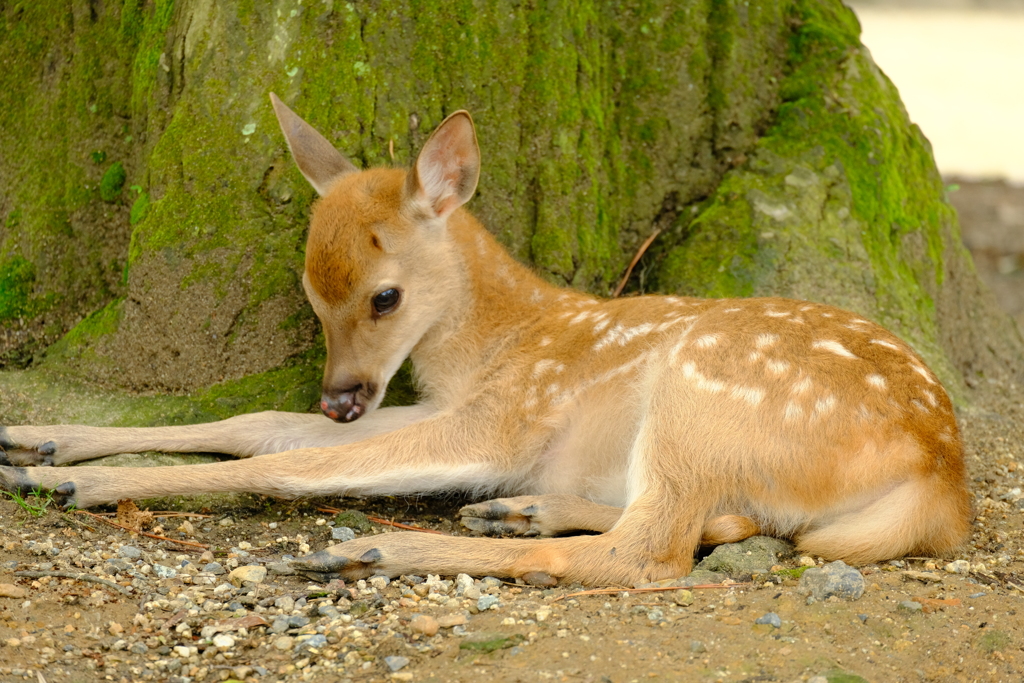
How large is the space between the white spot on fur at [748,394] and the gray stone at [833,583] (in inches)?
27.6

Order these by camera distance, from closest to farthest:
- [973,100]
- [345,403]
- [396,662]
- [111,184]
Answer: [396,662] → [345,403] → [111,184] → [973,100]

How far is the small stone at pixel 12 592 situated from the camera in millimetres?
3146

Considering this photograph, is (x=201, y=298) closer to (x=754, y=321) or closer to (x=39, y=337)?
(x=39, y=337)

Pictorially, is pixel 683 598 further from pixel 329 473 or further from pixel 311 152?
pixel 311 152

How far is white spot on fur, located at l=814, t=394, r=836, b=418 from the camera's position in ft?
12.3

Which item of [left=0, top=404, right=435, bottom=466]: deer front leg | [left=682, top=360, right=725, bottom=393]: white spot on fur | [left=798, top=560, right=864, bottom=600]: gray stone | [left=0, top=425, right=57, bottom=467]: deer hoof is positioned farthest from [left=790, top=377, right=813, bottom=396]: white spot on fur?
[left=0, top=425, right=57, bottom=467]: deer hoof

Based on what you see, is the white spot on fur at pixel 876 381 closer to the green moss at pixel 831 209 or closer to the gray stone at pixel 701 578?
the gray stone at pixel 701 578

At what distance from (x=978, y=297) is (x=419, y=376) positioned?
146 inches

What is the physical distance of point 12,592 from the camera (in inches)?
124

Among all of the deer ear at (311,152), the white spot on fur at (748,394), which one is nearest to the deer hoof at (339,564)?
the white spot on fur at (748,394)

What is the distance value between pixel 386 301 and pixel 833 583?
211 cm

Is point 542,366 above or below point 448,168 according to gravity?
below

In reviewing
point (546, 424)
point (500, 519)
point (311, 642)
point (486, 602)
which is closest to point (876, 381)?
point (546, 424)

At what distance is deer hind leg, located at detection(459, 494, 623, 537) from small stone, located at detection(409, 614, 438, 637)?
0.87 metres
